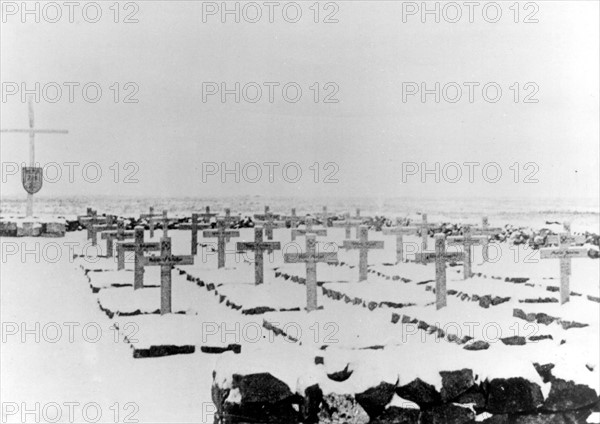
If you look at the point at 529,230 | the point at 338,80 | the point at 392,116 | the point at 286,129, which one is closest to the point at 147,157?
the point at 286,129

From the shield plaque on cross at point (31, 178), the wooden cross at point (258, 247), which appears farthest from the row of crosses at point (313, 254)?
the shield plaque on cross at point (31, 178)

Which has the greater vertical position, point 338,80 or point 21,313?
point 338,80

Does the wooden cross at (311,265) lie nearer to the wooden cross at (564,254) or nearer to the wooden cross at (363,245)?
the wooden cross at (363,245)

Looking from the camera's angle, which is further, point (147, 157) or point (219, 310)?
point (147, 157)

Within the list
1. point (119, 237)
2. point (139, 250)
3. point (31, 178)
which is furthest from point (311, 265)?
point (31, 178)

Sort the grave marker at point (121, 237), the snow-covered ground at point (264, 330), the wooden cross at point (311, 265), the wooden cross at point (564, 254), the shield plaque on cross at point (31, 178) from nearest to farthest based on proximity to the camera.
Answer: the snow-covered ground at point (264, 330) < the wooden cross at point (311, 265) < the wooden cross at point (564, 254) < the grave marker at point (121, 237) < the shield plaque on cross at point (31, 178)

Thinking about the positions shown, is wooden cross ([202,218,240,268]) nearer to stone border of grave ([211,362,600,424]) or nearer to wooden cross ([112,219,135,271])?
wooden cross ([112,219,135,271])

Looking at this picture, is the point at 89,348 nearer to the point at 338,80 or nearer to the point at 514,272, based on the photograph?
the point at 338,80
